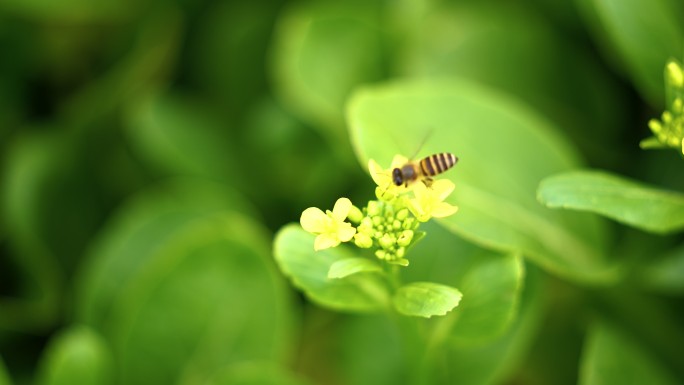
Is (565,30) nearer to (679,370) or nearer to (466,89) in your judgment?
(466,89)

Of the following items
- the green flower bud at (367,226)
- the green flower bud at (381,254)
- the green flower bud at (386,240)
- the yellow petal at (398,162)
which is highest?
the yellow petal at (398,162)

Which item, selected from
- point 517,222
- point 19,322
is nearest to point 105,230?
point 19,322

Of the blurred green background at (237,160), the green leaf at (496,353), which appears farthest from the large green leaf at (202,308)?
the green leaf at (496,353)

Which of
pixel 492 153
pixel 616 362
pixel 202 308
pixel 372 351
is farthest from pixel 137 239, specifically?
pixel 616 362

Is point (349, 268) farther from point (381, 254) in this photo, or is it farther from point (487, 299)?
point (487, 299)

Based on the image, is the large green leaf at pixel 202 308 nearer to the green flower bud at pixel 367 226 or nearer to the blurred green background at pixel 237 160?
the blurred green background at pixel 237 160

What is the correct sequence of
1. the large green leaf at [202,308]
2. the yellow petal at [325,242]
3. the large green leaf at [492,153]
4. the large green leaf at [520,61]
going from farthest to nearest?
the large green leaf at [520,61] < the large green leaf at [202,308] < the large green leaf at [492,153] < the yellow petal at [325,242]
